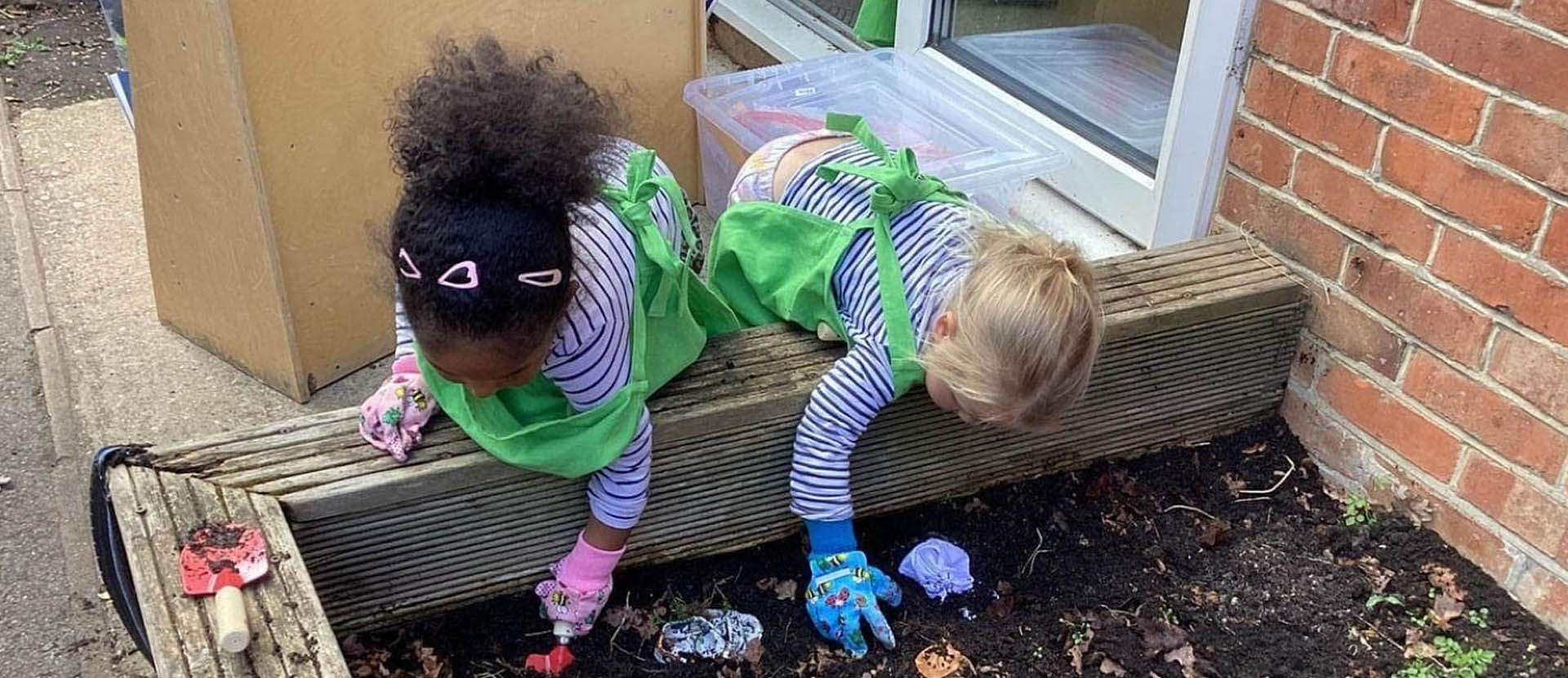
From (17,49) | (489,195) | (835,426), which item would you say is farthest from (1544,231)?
(17,49)

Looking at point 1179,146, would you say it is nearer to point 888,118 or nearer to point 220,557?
point 888,118

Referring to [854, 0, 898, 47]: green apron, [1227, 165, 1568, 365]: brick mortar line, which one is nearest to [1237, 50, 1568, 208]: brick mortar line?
[1227, 165, 1568, 365]: brick mortar line

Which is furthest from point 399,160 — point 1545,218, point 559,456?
point 1545,218

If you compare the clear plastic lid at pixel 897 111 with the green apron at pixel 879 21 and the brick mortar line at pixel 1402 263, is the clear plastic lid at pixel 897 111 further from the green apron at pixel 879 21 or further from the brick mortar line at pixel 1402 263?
the brick mortar line at pixel 1402 263

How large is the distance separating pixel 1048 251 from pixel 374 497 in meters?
1.12

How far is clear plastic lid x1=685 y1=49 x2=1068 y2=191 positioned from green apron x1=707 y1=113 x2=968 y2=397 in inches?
20.4

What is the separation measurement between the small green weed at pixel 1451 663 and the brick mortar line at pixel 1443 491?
191 mm

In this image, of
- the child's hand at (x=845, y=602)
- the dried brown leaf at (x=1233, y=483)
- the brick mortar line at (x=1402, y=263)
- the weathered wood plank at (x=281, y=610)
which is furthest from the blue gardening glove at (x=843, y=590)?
the brick mortar line at (x=1402, y=263)

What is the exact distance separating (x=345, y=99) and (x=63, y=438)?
96cm

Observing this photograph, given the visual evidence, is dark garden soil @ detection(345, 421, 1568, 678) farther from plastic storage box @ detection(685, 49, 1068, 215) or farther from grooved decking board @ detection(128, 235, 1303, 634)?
plastic storage box @ detection(685, 49, 1068, 215)

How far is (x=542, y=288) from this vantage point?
5.30 feet

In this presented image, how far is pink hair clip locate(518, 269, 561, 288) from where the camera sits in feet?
5.22

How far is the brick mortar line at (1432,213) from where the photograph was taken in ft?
6.70

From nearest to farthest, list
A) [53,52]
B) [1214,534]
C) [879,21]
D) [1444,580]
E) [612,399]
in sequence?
[612,399], [1444,580], [1214,534], [879,21], [53,52]
